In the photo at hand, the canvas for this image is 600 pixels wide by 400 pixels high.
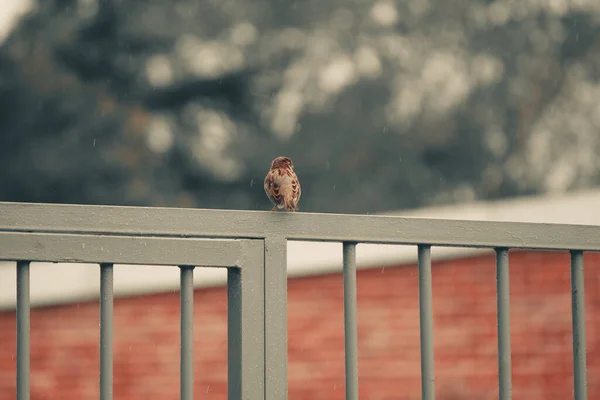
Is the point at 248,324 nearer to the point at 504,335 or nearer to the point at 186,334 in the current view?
the point at 186,334

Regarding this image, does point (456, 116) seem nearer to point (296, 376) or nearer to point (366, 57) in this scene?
point (366, 57)

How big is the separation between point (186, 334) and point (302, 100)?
467 cm

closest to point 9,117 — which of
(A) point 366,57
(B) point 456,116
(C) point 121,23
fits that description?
(C) point 121,23

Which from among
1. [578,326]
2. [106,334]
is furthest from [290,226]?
[578,326]

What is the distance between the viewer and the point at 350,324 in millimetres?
2342

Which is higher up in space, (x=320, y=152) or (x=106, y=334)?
(x=320, y=152)

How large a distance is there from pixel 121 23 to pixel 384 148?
2.16m

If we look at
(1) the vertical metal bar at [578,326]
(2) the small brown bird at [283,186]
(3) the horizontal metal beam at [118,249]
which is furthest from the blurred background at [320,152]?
(3) the horizontal metal beam at [118,249]

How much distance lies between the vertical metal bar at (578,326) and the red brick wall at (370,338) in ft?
9.68

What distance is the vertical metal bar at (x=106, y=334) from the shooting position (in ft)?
7.15

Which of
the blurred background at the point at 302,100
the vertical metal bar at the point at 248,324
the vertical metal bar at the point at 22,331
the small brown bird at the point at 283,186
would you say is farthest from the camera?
the blurred background at the point at 302,100

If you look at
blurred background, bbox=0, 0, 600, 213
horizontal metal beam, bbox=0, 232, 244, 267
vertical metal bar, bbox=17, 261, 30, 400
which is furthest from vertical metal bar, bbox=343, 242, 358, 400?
blurred background, bbox=0, 0, 600, 213

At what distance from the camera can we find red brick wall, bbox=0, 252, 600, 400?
542 cm

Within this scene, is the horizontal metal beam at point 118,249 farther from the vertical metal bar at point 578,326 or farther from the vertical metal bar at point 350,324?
the vertical metal bar at point 578,326
